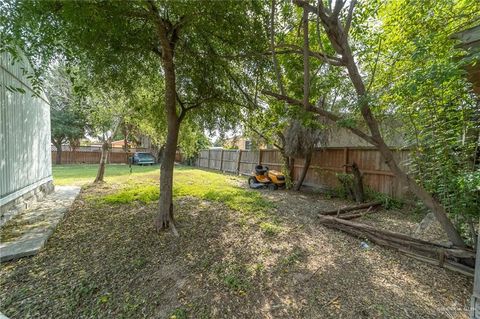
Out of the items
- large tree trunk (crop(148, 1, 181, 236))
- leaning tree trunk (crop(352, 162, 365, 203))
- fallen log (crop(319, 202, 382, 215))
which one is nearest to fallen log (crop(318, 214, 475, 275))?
fallen log (crop(319, 202, 382, 215))

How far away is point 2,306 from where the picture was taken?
2.18 m

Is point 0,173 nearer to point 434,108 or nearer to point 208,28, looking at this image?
point 208,28

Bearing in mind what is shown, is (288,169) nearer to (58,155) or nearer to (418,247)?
(418,247)

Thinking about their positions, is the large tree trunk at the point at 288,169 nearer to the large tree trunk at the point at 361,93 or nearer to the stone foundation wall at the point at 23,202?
the large tree trunk at the point at 361,93

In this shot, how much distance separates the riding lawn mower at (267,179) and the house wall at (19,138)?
6.48 meters

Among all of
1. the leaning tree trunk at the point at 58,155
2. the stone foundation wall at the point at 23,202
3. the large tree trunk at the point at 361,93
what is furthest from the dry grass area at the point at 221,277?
the leaning tree trunk at the point at 58,155

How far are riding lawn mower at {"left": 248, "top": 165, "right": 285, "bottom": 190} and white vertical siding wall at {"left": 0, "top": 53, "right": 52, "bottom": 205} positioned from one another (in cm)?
650

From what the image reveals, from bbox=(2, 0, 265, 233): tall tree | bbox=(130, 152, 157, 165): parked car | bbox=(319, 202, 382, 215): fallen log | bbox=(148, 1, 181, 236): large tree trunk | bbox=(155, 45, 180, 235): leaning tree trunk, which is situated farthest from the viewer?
bbox=(130, 152, 157, 165): parked car

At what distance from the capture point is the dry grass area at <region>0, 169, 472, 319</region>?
222cm

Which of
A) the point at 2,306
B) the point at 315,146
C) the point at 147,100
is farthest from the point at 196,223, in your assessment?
the point at 315,146

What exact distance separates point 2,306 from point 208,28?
12.9 ft

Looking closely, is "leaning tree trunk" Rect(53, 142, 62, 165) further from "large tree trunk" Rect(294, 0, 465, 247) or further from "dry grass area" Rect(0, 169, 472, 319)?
"large tree trunk" Rect(294, 0, 465, 247)

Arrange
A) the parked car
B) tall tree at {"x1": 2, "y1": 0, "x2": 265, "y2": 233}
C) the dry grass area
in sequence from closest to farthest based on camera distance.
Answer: the dry grass area, tall tree at {"x1": 2, "y1": 0, "x2": 265, "y2": 233}, the parked car

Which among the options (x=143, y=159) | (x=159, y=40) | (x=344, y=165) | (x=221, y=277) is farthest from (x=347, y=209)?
(x=143, y=159)
